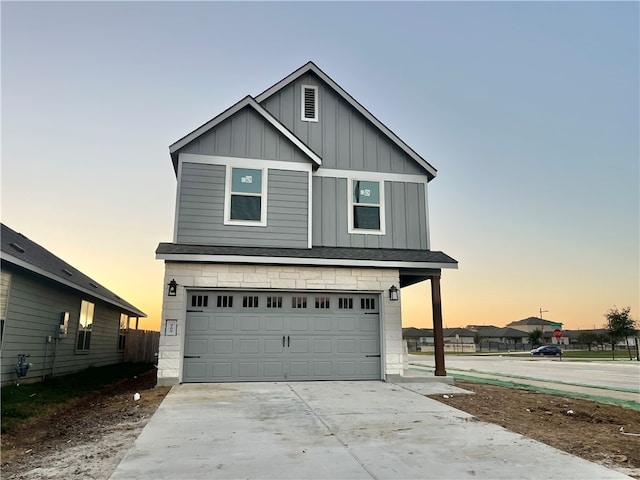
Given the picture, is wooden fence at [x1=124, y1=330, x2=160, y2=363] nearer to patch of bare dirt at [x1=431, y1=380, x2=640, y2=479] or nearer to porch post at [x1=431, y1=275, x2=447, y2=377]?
porch post at [x1=431, y1=275, x2=447, y2=377]

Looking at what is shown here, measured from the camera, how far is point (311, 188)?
1234 cm

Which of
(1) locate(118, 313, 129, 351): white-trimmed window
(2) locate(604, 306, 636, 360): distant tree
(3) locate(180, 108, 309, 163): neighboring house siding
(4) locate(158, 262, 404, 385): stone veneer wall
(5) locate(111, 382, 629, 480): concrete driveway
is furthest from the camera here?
(2) locate(604, 306, 636, 360): distant tree

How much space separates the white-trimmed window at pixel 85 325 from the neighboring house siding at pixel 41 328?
262 millimetres

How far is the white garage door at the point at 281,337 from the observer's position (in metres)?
10.7

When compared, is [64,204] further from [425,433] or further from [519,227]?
[519,227]

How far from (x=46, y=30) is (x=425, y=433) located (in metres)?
13.7

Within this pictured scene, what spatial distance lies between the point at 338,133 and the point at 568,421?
938 centimetres

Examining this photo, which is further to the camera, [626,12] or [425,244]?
[425,244]

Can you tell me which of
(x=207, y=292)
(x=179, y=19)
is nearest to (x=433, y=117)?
(x=179, y=19)

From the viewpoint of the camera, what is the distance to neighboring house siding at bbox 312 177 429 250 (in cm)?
1243

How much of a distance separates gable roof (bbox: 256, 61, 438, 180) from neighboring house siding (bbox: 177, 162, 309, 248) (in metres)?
2.89

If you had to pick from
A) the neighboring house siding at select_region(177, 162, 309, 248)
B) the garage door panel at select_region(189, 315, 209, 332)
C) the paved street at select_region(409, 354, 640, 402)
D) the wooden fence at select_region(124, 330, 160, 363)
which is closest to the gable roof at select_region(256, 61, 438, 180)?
the neighboring house siding at select_region(177, 162, 309, 248)

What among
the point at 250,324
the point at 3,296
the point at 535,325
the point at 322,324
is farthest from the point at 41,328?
the point at 535,325

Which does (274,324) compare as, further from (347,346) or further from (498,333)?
(498,333)
